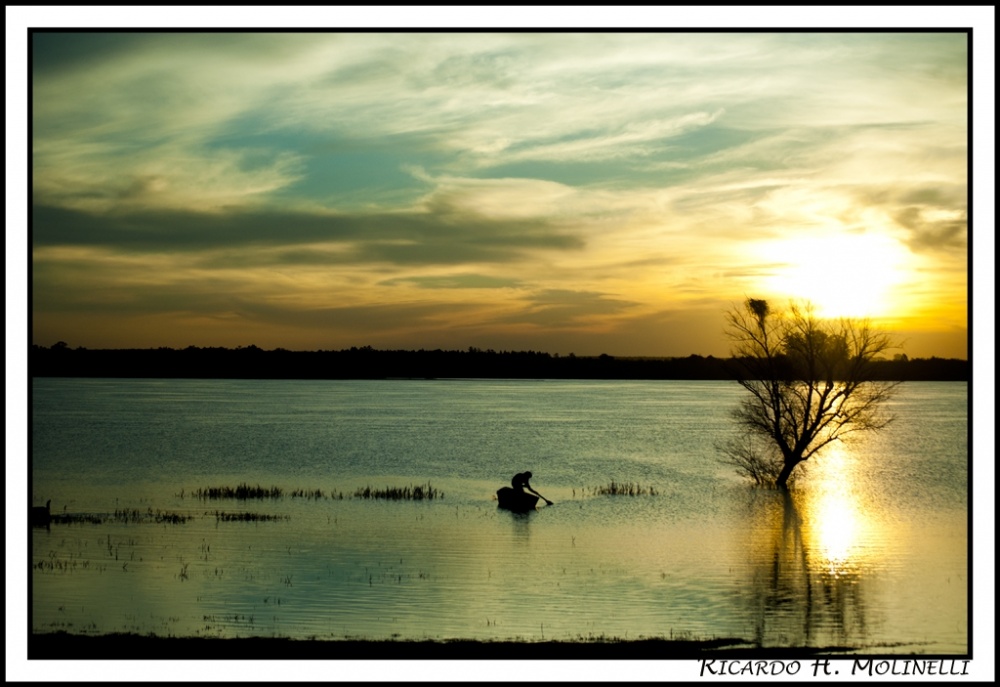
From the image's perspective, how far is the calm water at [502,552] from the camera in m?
21.0

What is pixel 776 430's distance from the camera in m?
43.5

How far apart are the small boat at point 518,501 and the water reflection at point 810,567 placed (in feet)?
27.5

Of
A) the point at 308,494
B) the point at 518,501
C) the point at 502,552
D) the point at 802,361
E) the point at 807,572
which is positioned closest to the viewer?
the point at 807,572

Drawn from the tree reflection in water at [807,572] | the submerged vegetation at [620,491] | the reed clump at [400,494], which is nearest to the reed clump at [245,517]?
the reed clump at [400,494]

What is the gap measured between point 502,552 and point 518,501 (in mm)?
8929

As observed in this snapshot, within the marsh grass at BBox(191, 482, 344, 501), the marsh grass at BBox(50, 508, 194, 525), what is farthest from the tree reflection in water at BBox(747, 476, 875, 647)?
the marsh grass at BBox(50, 508, 194, 525)

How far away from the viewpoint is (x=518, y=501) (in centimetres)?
3891

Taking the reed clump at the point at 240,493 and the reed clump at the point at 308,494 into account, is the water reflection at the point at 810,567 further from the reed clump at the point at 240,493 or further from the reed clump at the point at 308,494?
the reed clump at the point at 240,493

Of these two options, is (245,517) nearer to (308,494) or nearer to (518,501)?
(308,494)

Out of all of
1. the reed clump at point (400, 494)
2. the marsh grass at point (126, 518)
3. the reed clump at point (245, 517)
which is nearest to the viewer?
the marsh grass at point (126, 518)

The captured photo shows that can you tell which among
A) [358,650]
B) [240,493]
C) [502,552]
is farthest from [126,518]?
[358,650]

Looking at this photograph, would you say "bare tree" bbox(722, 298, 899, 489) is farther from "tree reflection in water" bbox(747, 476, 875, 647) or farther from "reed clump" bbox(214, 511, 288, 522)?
"reed clump" bbox(214, 511, 288, 522)

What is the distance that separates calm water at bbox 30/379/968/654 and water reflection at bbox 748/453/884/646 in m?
0.11
